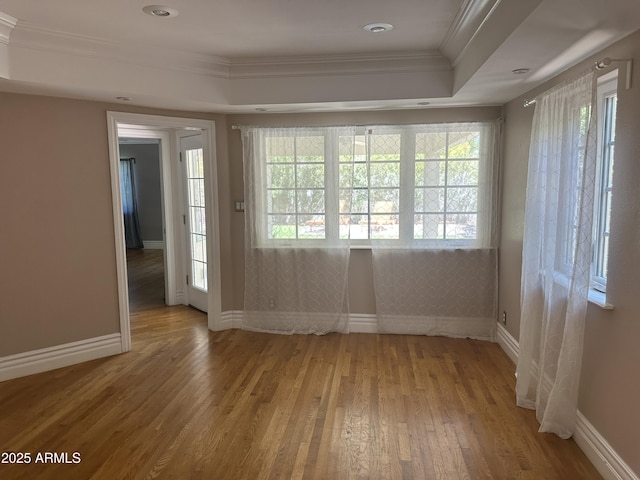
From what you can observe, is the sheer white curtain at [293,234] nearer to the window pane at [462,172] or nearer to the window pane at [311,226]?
the window pane at [311,226]

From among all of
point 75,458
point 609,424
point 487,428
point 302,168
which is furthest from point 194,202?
point 609,424

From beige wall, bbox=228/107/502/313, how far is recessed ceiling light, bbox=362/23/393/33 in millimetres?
1213

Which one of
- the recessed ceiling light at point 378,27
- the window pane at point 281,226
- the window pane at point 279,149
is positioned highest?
the recessed ceiling light at point 378,27

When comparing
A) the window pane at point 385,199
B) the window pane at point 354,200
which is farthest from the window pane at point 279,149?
the window pane at point 385,199

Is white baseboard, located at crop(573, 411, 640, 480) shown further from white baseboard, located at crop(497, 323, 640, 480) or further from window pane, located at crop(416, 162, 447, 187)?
window pane, located at crop(416, 162, 447, 187)

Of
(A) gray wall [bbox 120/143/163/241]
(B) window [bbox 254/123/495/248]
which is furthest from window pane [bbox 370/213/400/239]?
(A) gray wall [bbox 120/143/163/241]

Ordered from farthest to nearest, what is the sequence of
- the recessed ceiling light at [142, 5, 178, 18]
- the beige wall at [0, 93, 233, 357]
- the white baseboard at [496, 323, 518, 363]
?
1. the white baseboard at [496, 323, 518, 363]
2. the beige wall at [0, 93, 233, 357]
3. the recessed ceiling light at [142, 5, 178, 18]

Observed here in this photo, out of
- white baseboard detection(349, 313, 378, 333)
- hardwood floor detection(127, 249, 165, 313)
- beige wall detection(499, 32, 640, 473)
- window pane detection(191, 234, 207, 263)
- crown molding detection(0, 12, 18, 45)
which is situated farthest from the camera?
hardwood floor detection(127, 249, 165, 313)

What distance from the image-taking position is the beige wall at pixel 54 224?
3350 millimetres

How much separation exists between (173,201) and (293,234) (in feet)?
5.78

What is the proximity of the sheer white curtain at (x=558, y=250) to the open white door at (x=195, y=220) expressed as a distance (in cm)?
330

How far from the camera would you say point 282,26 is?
9.43 ft

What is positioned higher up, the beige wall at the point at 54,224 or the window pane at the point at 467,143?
the window pane at the point at 467,143

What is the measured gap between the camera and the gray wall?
32.0 ft
